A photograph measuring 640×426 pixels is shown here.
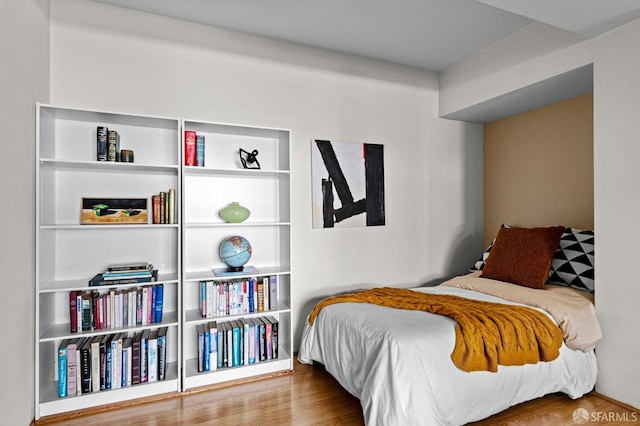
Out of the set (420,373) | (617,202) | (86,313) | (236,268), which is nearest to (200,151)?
(236,268)

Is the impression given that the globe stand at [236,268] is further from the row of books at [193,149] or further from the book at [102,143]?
the book at [102,143]

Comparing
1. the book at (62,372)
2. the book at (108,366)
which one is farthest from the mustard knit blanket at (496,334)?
the book at (62,372)

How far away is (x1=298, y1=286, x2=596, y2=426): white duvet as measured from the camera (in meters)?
1.74

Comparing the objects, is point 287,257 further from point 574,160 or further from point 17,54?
point 574,160

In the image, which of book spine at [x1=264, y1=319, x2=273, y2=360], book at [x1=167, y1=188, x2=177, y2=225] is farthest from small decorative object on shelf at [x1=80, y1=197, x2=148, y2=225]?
book spine at [x1=264, y1=319, x2=273, y2=360]

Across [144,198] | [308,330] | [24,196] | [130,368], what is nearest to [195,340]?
[130,368]

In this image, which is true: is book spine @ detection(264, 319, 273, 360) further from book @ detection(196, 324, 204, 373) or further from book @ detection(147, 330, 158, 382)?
book @ detection(147, 330, 158, 382)

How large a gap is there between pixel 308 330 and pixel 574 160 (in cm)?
256

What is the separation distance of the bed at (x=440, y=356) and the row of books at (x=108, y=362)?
1.01 meters

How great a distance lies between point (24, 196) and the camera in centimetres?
193

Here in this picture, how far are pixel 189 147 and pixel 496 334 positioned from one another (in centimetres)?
221

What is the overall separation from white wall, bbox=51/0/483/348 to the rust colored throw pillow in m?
0.76

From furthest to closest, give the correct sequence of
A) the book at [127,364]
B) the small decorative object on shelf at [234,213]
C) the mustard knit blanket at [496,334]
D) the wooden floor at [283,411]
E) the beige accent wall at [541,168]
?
the beige accent wall at [541,168]
the small decorative object on shelf at [234,213]
the book at [127,364]
the wooden floor at [283,411]
the mustard knit blanket at [496,334]

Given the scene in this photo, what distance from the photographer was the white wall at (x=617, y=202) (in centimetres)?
212
